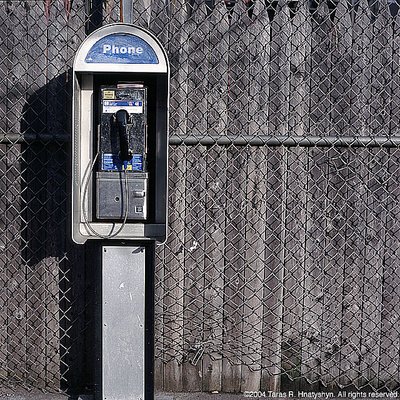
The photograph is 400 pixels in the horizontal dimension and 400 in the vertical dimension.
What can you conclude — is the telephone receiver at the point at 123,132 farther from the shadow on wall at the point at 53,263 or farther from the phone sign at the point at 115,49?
the shadow on wall at the point at 53,263

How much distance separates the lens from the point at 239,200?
4.18 m

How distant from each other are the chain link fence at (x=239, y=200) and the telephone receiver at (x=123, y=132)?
0.55 meters

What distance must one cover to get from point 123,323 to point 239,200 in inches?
41.7

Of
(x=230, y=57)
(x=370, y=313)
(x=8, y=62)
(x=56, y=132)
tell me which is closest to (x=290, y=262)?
(x=370, y=313)

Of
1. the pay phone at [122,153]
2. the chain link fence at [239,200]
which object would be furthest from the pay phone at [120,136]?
the chain link fence at [239,200]

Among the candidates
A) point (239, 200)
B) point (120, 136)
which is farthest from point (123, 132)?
point (239, 200)

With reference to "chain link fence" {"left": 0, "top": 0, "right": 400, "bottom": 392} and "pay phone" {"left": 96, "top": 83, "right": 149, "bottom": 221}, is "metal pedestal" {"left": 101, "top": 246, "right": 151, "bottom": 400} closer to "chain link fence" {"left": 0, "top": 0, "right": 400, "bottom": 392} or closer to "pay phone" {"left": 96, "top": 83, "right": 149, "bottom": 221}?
"pay phone" {"left": 96, "top": 83, "right": 149, "bottom": 221}

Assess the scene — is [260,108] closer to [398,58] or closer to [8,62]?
[398,58]

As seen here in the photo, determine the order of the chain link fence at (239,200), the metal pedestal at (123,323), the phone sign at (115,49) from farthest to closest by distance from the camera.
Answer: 1. the chain link fence at (239,200)
2. the metal pedestal at (123,323)
3. the phone sign at (115,49)

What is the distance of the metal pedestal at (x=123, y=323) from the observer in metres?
3.73

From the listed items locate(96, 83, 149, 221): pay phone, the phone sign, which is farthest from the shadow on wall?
the phone sign

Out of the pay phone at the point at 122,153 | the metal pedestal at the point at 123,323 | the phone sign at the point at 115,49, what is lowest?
the metal pedestal at the point at 123,323

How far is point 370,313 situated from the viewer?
13.9 ft

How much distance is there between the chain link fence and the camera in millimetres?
4113
